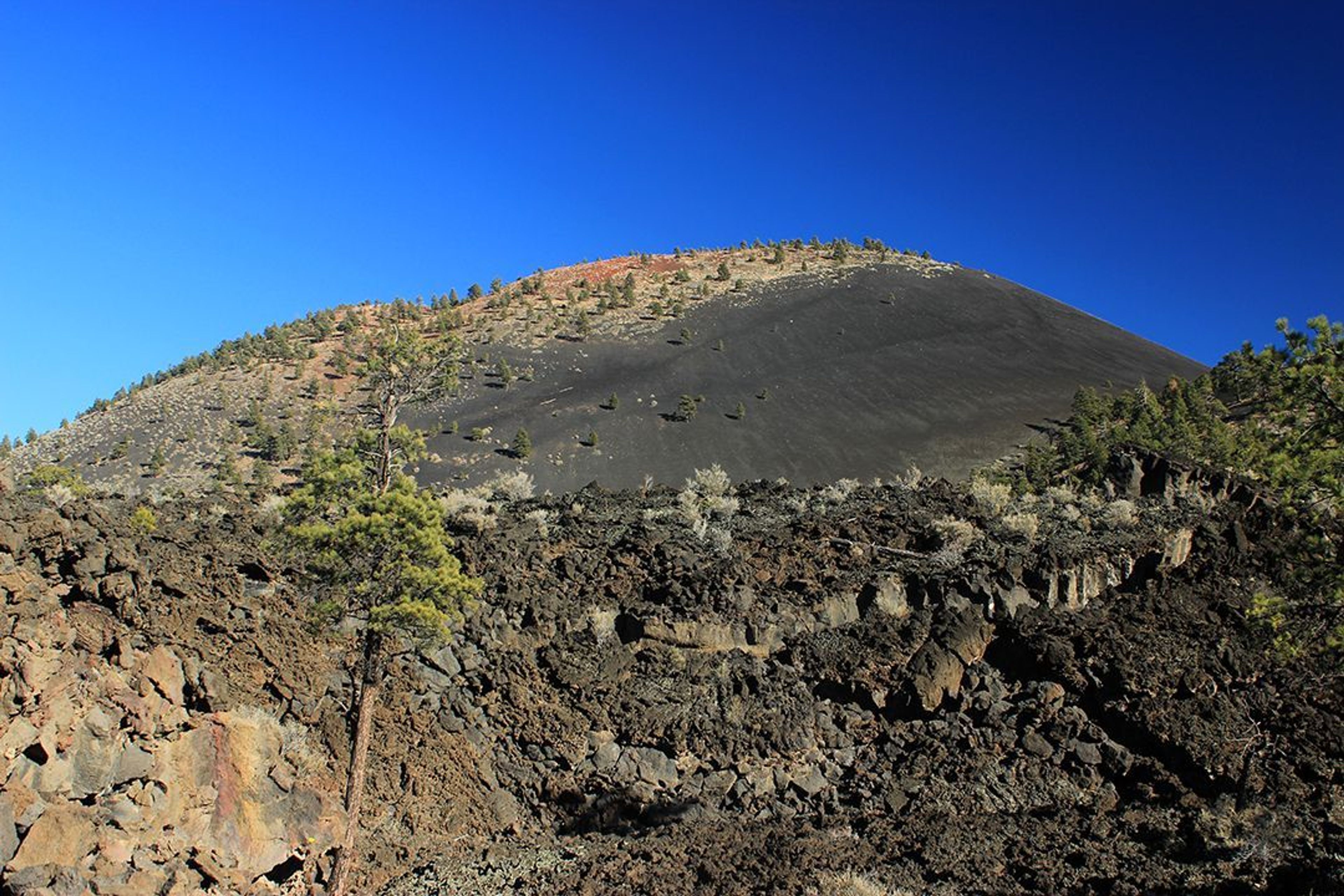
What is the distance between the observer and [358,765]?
1191cm

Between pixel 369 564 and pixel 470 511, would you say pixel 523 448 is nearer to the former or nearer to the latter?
pixel 470 511

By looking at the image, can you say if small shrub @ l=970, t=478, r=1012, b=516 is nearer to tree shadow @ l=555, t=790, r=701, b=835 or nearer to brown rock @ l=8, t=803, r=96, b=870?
tree shadow @ l=555, t=790, r=701, b=835

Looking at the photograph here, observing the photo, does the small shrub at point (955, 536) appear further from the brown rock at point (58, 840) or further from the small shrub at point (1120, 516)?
the brown rock at point (58, 840)

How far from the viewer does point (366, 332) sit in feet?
218

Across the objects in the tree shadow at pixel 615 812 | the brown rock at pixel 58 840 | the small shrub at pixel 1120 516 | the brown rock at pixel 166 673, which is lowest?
the tree shadow at pixel 615 812

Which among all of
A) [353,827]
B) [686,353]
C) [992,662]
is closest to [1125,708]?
[992,662]

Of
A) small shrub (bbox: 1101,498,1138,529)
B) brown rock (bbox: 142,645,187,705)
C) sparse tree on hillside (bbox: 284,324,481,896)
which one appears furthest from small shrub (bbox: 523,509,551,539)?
small shrub (bbox: 1101,498,1138,529)

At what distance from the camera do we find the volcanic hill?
43.1 metres

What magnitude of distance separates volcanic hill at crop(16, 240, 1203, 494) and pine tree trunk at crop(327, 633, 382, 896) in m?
27.4

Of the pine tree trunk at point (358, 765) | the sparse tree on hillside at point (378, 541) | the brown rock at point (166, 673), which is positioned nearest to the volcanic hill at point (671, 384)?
the sparse tree on hillside at point (378, 541)

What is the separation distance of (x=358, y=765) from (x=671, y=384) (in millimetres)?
42921

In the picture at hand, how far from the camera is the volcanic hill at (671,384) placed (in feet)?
141

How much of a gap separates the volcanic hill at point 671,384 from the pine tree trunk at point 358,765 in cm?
2743

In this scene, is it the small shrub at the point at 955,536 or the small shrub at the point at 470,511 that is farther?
the small shrub at the point at 470,511
